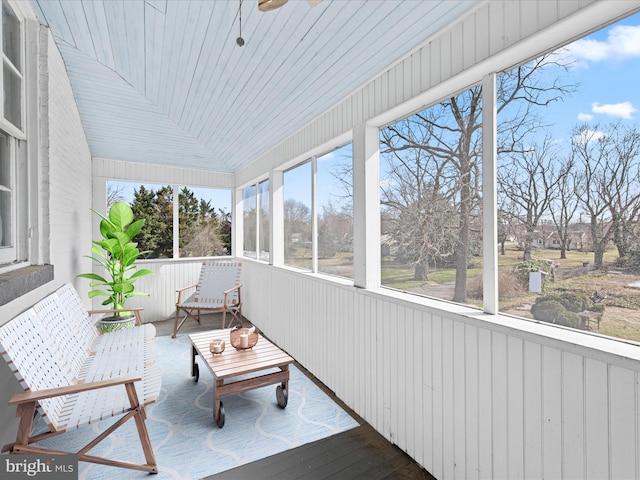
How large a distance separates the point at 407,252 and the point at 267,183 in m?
3.06

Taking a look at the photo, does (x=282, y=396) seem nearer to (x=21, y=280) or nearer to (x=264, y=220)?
(x=21, y=280)

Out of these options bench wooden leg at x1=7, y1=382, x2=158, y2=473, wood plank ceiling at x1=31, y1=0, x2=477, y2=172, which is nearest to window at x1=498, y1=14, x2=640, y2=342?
wood plank ceiling at x1=31, y1=0, x2=477, y2=172

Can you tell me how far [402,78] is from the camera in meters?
2.28

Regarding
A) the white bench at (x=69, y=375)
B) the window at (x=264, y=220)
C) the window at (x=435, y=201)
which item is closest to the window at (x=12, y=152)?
the white bench at (x=69, y=375)

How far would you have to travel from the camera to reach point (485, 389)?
1.72 meters

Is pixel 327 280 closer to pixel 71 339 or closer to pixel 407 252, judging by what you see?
pixel 407 252

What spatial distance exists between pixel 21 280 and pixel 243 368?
1.48m

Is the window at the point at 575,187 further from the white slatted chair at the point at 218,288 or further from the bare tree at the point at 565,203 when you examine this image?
the white slatted chair at the point at 218,288

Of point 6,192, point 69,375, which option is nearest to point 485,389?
point 69,375

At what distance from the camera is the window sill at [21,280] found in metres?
1.67

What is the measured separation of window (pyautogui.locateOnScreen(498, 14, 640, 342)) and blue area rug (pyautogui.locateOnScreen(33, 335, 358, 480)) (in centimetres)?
170

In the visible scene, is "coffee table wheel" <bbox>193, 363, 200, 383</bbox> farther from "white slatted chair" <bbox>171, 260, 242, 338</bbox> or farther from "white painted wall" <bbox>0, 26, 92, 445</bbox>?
"white slatted chair" <bbox>171, 260, 242, 338</bbox>

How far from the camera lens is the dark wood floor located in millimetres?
1991

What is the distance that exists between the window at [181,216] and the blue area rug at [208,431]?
3.24 m
